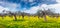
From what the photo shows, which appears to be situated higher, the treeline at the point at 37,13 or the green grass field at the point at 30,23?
the treeline at the point at 37,13

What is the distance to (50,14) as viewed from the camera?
3420 mm

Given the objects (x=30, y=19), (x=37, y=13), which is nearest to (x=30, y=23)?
(x=30, y=19)

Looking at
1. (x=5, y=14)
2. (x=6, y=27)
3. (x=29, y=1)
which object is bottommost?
(x=6, y=27)

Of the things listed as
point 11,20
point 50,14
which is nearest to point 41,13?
point 50,14

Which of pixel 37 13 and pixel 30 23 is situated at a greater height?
pixel 37 13

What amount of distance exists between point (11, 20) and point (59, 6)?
0.85 metres

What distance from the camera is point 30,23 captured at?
3.39 m

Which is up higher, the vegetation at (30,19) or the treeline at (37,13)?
the treeline at (37,13)

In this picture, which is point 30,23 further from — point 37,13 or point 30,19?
point 37,13

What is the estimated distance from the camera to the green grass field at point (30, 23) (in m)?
3.37

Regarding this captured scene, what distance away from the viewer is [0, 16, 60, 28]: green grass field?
3.37m

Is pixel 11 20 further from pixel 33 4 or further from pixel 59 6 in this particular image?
pixel 59 6

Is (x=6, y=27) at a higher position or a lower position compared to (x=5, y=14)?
lower

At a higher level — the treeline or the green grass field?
the treeline
